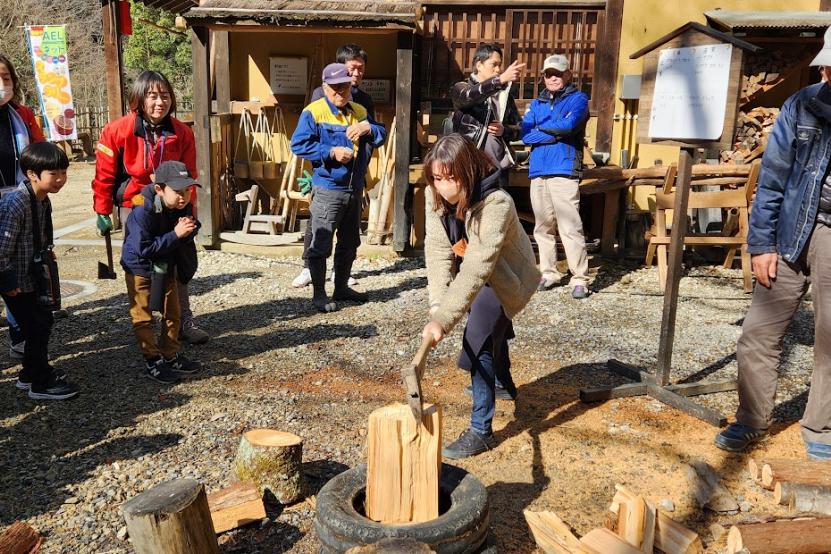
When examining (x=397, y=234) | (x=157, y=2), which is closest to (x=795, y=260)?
(x=397, y=234)

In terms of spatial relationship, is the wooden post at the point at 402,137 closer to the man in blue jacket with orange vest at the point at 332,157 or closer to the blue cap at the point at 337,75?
the man in blue jacket with orange vest at the point at 332,157

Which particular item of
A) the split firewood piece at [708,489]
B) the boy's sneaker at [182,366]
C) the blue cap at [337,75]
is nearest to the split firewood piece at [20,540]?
the boy's sneaker at [182,366]

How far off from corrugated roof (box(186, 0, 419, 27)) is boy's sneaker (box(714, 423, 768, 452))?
223 inches

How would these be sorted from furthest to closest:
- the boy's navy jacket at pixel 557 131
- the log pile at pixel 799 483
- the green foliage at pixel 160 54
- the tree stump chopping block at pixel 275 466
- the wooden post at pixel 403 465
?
the green foliage at pixel 160 54, the boy's navy jacket at pixel 557 131, the tree stump chopping block at pixel 275 466, the log pile at pixel 799 483, the wooden post at pixel 403 465

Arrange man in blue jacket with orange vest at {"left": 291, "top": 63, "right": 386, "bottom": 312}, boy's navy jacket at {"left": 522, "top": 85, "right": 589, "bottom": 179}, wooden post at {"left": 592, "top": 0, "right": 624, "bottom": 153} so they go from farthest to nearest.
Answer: wooden post at {"left": 592, "top": 0, "right": 624, "bottom": 153}
boy's navy jacket at {"left": 522, "top": 85, "right": 589, "bottom": 179}
man in blue jacket with orange vest at {"left": 291, "top": 63, "right": 386, "bottom": 312}

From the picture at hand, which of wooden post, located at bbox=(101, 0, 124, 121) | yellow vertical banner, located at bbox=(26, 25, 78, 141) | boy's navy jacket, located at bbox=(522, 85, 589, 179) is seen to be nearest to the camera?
boy's navy jacket, located at bbox=(522, 85, 589, 179)

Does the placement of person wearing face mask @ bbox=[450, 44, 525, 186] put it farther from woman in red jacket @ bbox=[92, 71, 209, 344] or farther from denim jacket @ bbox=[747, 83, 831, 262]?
denim jacket @ bbox=[747, 83, 831, 262]

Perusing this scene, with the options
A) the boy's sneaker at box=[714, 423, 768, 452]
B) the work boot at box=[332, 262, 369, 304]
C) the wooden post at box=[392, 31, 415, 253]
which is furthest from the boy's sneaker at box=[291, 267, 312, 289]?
the boy's sneaker at box=[714, 423, 768, 452]

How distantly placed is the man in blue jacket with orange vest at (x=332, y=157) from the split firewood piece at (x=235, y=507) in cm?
337

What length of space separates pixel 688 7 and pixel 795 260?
6.70m

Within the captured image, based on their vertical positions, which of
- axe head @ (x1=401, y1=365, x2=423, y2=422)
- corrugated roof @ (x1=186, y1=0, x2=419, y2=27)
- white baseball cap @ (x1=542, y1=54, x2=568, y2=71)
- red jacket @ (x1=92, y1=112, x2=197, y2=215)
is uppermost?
corrugated roof @ (x1=186, y1=0, x2=419, y2=27)

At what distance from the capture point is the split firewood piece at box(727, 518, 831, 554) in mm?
2969

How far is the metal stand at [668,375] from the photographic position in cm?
453

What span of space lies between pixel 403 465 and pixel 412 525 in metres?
0.23
